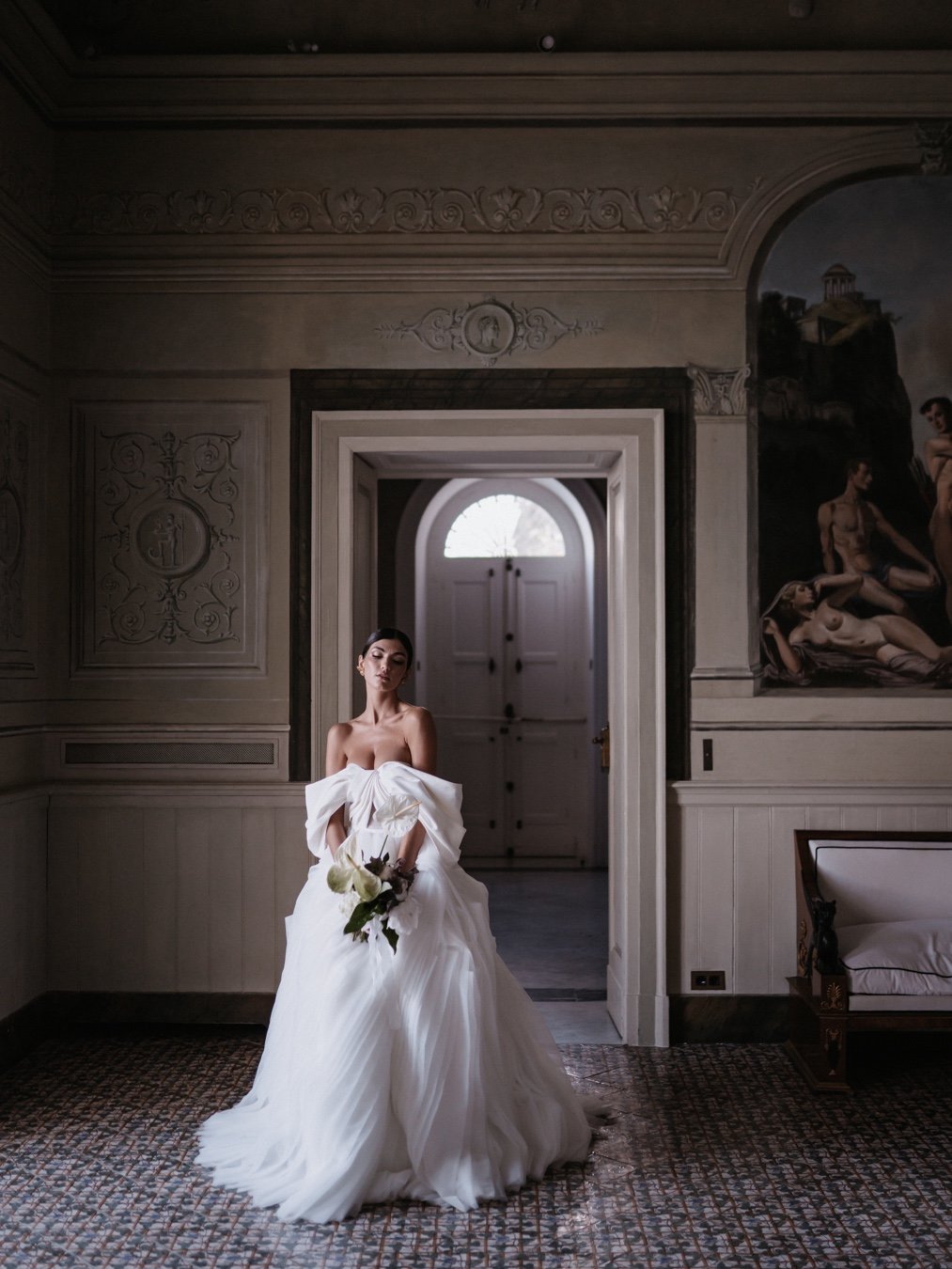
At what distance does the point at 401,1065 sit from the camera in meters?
3.72

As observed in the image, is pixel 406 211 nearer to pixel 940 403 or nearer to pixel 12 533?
pixel 12 533

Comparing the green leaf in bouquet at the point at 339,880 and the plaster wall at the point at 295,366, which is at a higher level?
the plaster wall at the point at 295,366

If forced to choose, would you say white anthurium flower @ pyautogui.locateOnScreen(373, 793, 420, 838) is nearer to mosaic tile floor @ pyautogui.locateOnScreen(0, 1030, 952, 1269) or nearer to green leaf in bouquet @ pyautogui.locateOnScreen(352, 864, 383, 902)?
green leaf in bouquet @ pyautogui.locateOnScreen(352, 864, 383, 902)

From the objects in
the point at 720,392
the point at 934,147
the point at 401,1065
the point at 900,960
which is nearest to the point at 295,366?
the point at 720,392

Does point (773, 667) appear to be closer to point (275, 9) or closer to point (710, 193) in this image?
point (710, 193)

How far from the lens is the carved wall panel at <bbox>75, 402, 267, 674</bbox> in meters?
5.62

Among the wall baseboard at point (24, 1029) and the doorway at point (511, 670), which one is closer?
the wall baseboard at point (24, 1029)

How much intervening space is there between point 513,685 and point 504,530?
133 cm

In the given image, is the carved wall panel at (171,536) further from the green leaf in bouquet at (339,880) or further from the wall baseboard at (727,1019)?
the wall baseboard at (727,1019)

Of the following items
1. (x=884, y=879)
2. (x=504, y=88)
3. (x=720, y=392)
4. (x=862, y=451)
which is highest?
(x=504, y=88)

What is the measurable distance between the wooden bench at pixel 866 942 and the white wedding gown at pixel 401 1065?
120 centimetres

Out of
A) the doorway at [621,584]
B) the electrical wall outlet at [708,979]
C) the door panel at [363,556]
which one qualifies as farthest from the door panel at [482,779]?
the electrical wall outlet at [708,979]

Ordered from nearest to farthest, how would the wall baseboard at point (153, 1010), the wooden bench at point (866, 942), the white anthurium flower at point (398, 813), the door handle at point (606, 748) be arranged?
the white anthurium flower at point (398, 813) → the wooden bench at point (866, 942) → the wall baseboard at point (153, 1010) → the door handle at point (606, 748)

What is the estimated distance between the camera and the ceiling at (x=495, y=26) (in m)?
5.50
